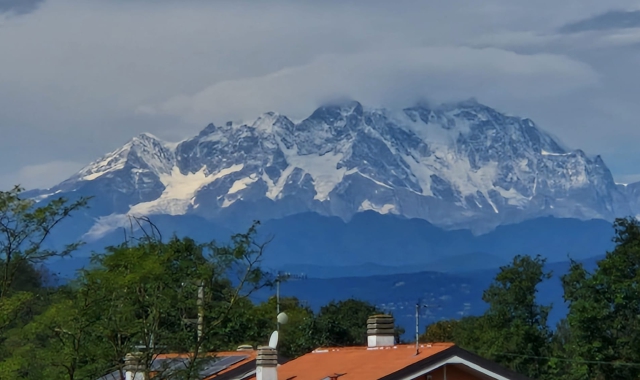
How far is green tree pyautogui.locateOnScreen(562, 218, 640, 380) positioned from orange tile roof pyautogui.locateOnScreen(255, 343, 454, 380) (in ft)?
105

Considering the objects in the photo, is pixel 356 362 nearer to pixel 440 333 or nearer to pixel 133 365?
pixel 133 365

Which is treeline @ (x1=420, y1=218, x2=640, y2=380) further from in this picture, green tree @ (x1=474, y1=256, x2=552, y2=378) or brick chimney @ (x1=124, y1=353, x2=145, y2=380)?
brick chimney @ (x1=124, y1=353, x2=145, y2=380)

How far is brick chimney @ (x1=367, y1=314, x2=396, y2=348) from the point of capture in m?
37.3

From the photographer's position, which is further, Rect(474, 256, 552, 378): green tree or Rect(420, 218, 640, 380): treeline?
Rect(474, 256, 552, 378): green tree

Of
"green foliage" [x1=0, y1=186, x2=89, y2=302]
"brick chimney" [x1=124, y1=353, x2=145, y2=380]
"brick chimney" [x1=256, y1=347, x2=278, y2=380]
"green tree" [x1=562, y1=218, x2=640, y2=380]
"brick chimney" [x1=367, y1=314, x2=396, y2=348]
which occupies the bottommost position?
"brick chimney" [x1=124, y1=353, x2=145, y2=380]

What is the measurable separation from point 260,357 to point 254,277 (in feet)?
12.4

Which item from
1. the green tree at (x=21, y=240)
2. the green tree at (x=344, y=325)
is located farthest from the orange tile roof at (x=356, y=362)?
the green tree at (x=344, y=325)

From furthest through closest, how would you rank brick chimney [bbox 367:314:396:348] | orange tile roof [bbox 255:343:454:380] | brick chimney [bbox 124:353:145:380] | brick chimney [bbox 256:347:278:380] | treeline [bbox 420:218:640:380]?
treeline [bbox 420:218:640:380] → brick chimney [bbox 367:314:396:348] → brick chimney [bbox 256:347:278:380] → orange tile roof [bbox 255:343:454:380] → brick chimney [bbox 124:353:145:380]

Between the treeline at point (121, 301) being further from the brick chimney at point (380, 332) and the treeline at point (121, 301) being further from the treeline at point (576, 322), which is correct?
the treeline at point (576, 322)

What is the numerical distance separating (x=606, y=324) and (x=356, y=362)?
36326mm

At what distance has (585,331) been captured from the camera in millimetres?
69250

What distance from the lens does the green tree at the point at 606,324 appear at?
68438mm

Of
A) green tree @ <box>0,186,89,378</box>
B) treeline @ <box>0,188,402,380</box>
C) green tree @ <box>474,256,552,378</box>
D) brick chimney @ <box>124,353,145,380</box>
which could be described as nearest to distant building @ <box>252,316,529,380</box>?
treeline @ <box>0,188,402,380</box>

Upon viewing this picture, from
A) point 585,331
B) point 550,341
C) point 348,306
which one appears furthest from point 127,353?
point 348,306
